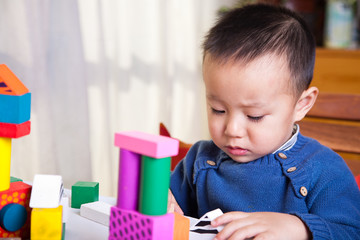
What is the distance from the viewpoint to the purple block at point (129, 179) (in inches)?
19.1

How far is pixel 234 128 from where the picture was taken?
0.81 m

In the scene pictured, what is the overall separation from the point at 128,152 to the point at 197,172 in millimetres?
507

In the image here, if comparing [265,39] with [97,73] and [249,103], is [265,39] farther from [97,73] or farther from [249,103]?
[97,73]

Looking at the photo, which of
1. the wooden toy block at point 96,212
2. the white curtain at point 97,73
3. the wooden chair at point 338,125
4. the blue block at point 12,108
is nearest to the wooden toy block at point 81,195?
the wooden toy block at point 96,212

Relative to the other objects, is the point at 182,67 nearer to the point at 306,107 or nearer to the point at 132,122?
the point at 132,122

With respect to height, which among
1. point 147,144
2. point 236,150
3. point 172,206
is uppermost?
point 147,144

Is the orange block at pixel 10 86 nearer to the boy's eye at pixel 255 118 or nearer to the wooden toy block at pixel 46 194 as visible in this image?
the wooden toy block at pixel 46 194

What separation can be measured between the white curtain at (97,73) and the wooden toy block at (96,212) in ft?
1.35

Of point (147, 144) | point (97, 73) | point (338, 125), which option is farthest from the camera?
point (97, 73)

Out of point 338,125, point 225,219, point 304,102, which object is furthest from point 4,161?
point 338,125

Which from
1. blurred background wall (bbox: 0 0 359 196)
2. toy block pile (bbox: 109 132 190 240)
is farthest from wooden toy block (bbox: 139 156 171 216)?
blurred background wall (bbox: 0 0 359 196)

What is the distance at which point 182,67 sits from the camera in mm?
2697

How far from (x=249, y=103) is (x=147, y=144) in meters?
0.38

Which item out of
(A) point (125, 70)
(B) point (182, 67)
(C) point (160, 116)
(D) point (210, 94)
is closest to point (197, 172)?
(D) point (210, 94)
